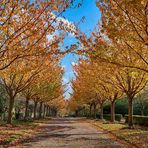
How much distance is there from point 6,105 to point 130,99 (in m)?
15.8

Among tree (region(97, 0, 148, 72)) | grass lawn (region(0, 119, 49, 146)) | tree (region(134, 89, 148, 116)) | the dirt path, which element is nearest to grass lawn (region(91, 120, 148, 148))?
the dirt path

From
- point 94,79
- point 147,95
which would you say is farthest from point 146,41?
point 147,95

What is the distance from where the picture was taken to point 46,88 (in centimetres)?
3111

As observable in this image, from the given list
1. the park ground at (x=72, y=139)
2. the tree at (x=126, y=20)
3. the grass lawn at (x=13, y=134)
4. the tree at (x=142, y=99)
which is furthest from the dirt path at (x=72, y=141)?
the tree at (x=142, y=99)

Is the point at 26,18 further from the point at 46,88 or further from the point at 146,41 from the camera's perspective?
the point at 46,88

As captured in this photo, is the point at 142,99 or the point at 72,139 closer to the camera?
the point at 72,139

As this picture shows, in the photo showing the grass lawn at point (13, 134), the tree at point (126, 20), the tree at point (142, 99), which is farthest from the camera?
the tree at point (142, 99)

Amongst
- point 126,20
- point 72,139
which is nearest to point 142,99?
point 72,139

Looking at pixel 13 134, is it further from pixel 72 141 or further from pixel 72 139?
pixel 72 141

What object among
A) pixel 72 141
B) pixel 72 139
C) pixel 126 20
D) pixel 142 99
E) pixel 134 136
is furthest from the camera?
pixel 142 99

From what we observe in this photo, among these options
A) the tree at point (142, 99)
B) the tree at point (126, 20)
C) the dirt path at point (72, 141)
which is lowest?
the dirt path at point (72, 141)

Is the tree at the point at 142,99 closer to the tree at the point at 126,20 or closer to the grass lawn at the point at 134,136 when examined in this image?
the grass lawn at the point at 134,136

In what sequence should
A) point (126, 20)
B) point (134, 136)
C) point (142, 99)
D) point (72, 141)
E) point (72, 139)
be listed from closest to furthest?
point (126, 20)
point (72, 141)
point (72, 139)
point (134, 136)
point (142, 99)

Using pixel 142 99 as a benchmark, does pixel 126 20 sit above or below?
above
